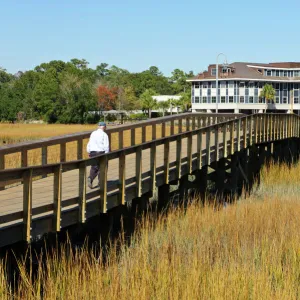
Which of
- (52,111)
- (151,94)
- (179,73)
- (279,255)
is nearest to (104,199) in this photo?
(279,255)

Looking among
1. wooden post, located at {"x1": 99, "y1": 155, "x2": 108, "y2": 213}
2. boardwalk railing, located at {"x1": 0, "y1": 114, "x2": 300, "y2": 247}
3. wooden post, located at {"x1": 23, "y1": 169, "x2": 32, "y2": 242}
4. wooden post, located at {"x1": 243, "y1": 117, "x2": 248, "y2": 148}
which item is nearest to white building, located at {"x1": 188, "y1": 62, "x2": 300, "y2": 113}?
wooden post, located at {"x1": 243, "y1": 117, "x2": 248, "y2": 148}

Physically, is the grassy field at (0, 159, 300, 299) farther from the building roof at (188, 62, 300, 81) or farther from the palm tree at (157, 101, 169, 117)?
the palm tree at (157, 101, 169, 117)

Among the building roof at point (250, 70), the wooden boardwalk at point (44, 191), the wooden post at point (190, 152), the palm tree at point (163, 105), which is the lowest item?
the wooden boardwalk at point (44, 191)

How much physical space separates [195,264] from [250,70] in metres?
90.1

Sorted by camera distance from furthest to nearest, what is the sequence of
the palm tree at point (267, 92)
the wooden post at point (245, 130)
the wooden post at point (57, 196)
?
the palm tree at point (267, 92), the wooden post at point (245, 130), the wooden post at point (57, 196)

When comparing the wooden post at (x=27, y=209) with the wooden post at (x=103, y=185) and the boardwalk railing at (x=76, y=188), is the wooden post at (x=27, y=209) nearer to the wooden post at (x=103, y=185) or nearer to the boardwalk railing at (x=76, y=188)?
the boardwalk railing at (x=76, y=188)

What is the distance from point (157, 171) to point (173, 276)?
566 centimetres

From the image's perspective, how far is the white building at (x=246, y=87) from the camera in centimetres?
9181

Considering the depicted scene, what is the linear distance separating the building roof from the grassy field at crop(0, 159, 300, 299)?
264ft

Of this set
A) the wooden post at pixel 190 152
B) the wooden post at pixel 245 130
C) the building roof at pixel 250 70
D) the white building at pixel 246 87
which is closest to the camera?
the wooden post at pixel 190 152

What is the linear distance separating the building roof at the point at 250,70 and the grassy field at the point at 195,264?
80391mm

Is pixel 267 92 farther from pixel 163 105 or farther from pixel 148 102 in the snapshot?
pixel 163 105

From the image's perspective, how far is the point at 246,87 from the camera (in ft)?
304

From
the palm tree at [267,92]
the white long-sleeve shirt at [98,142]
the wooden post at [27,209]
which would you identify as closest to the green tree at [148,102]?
the palm tree at [267,92]
